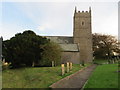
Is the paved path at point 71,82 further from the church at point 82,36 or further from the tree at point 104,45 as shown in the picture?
the tree at point 104,45

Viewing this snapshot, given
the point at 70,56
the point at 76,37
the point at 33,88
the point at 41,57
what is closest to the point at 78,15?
the point at 76,37

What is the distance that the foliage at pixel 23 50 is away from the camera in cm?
2005

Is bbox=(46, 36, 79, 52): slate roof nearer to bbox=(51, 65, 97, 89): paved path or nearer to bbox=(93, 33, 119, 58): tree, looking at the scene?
bbox=(93, 33, 119, 58): tree

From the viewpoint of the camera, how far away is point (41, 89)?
26.9 ft

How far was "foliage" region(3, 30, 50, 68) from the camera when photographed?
65.8 ft

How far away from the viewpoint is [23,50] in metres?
20.2

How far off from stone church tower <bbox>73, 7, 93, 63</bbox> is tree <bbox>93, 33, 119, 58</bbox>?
10.4 metres

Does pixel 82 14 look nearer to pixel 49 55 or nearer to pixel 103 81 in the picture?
pixel 49 55

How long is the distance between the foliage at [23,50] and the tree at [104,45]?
111ft

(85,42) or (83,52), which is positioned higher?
(85,42)

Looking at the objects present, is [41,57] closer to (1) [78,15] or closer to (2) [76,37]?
(2) [76,37]

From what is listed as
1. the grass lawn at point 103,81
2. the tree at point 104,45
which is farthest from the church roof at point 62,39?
the grass lawn at point 103,81

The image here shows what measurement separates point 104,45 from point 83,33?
13.9 m

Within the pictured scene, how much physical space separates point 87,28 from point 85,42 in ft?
15.2
